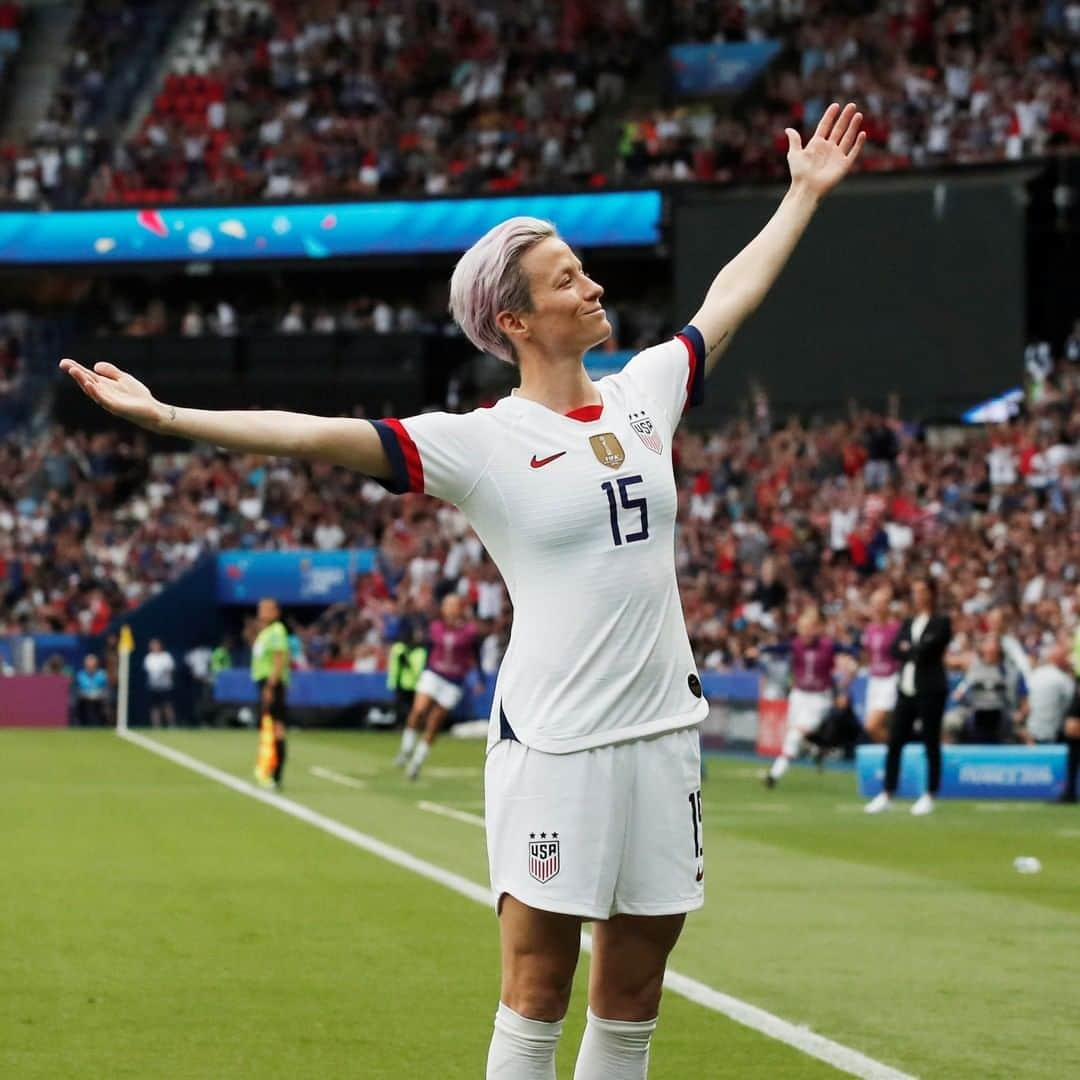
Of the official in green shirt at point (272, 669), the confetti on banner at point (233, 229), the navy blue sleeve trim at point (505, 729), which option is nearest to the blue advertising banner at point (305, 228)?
the confetti on banner at point (233, 229)

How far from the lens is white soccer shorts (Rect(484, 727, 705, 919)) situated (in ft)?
15.3

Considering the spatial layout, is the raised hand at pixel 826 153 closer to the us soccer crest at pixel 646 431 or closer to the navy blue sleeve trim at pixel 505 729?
the us soccer crest at pixel 646 431

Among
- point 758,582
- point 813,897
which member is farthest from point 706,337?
point 758,582

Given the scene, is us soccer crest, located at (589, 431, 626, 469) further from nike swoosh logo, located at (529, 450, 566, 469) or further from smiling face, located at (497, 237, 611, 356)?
smiling face, located at (497, 237, 611, 356)

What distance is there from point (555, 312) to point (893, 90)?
3616 centimetres

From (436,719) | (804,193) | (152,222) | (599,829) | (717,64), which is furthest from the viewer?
(152,222)

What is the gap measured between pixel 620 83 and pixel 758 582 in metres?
14.9

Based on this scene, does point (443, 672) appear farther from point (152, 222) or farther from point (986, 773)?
point (152, 222)

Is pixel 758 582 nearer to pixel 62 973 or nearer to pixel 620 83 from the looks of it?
pixel 620 83

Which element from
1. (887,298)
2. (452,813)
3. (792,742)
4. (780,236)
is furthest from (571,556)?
(887,298)

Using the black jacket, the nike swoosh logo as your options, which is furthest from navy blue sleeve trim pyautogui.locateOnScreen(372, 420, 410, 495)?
the black jacket

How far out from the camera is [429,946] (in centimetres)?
1080

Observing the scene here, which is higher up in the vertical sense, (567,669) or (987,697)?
(567,669)

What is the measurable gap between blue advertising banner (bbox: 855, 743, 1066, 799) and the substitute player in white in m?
17.5
